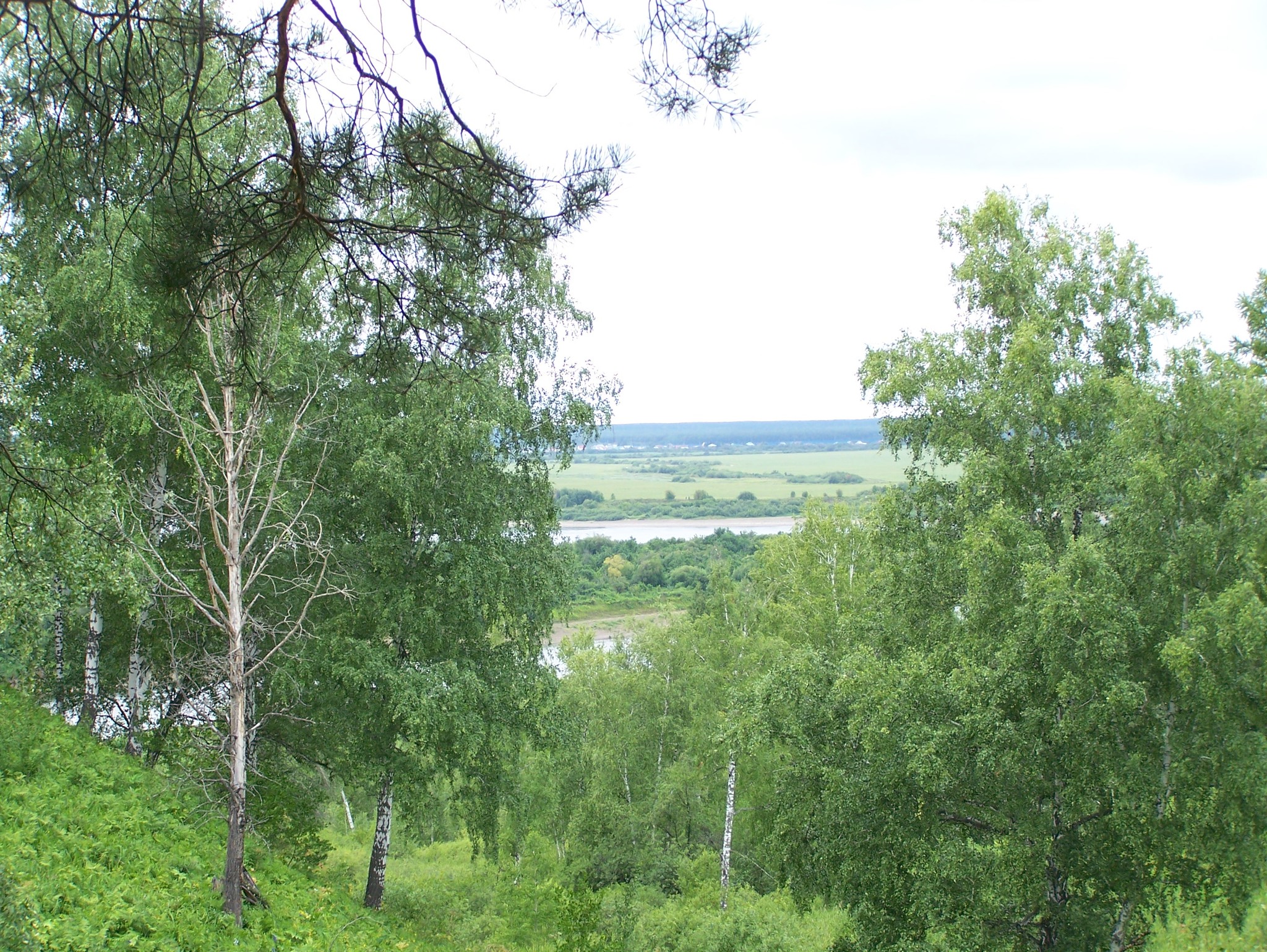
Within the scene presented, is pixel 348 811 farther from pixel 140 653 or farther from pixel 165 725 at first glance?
pixel 140 653

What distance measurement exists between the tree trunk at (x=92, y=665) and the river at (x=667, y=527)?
47967 millimetres

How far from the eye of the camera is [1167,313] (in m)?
9.13

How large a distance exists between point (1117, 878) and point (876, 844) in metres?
2.23

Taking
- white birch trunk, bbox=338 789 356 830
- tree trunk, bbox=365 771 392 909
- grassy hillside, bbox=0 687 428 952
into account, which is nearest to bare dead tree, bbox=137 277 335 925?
grassy hillside, bbox=0 687 428 952

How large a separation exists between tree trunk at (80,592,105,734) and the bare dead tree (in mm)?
985

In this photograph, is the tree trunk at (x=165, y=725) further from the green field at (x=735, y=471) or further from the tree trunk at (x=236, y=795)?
the green field at (x=735, y=471)

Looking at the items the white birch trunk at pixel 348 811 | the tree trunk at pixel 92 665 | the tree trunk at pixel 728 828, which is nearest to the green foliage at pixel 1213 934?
the tree trunk at pixel 728 828

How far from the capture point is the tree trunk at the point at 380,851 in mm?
10648

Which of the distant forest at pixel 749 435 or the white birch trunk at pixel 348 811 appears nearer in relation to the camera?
the white birch trunk at pixel 348 811

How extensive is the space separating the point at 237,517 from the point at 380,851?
5.72 m

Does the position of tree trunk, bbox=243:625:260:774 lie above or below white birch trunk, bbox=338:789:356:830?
above

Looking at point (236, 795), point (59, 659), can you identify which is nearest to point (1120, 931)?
point (236, 795)

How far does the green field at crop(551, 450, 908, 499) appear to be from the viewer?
9812 centimetres

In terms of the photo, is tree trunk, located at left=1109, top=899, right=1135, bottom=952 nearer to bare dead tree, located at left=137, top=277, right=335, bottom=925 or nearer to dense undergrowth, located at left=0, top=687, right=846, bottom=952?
dense undergrowth, located at left=0, top=687, right=846, bottom=952
